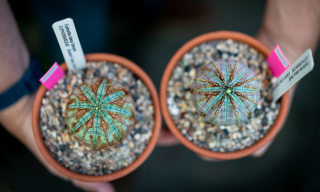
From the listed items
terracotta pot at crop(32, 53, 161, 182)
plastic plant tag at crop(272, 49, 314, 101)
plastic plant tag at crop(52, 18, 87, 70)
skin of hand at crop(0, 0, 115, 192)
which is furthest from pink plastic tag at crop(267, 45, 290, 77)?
skin of hand at crop(0, 0, 115, 192)

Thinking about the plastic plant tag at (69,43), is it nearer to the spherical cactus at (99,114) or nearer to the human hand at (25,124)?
the spherical cactus at (99,114)

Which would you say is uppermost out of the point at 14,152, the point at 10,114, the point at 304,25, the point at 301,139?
the point at 304,25

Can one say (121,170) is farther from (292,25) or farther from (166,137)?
(292,25)

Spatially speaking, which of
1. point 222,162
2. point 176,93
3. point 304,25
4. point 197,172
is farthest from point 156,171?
point 304,25

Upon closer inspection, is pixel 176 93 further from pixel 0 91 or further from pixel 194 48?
pixel 0 91

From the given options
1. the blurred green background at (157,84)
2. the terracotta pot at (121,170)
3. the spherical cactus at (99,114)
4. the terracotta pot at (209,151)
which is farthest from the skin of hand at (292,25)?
the spherical cactus at (99,114)

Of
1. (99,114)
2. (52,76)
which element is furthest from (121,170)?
(52,76)
